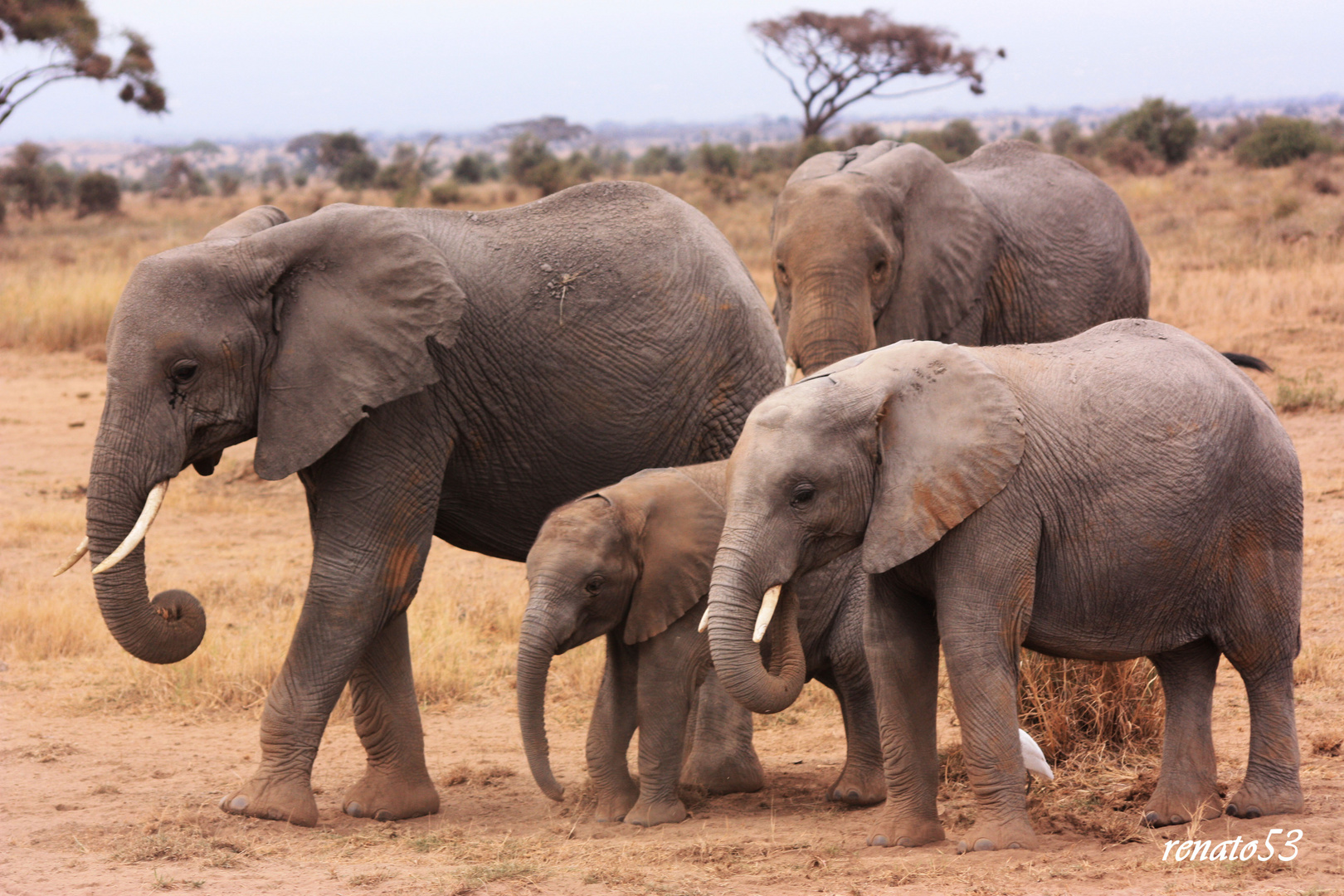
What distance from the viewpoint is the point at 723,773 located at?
5.75m

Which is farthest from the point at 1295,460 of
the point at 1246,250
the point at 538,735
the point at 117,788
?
the point at 1246,250

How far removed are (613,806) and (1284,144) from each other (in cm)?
3182

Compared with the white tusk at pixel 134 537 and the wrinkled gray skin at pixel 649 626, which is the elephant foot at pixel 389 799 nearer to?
the wrinkled gray skin at pixel 649 626

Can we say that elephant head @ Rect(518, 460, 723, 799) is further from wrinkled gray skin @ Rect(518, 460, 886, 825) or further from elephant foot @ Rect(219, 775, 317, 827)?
elephant foot @ Rect(219, 775, 317, 827)

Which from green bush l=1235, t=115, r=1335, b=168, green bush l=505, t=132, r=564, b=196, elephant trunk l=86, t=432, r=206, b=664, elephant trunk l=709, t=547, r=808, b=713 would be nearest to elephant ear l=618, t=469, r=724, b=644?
elephant trunk l=709, t=547, r=808, b=713

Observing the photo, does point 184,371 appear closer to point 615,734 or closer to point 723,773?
point 615,734

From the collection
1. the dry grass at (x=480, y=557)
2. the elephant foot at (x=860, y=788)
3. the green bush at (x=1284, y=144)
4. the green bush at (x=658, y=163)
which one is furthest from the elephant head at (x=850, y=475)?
the green bush at (x=658, y=163)

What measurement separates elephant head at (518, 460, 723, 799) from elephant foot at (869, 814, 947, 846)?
0.98 metres

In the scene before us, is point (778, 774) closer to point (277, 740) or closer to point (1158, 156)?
point (277, 740)

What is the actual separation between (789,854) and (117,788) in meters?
2.80

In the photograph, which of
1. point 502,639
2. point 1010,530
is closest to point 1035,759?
point 1010,530

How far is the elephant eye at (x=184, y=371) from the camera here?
4.91m

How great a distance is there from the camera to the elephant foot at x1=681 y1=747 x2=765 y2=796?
5.75 metres

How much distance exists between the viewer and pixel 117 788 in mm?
5902
